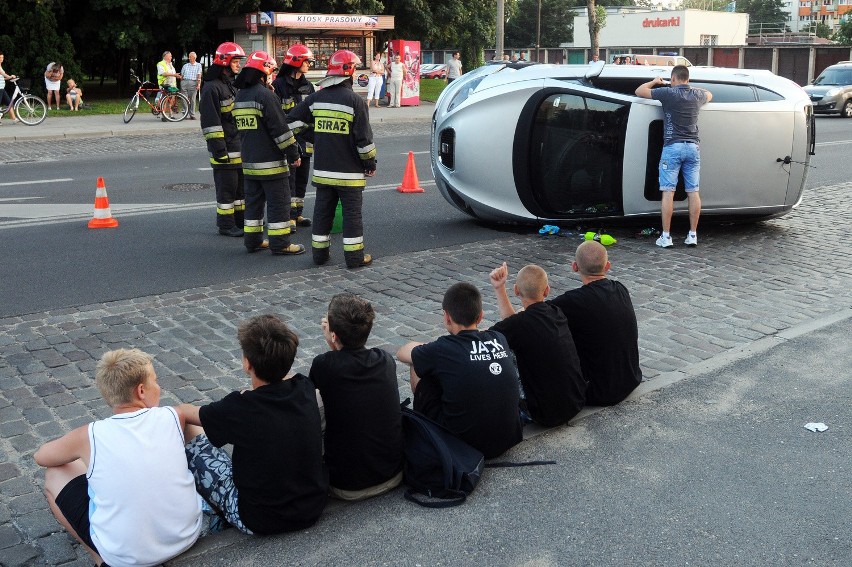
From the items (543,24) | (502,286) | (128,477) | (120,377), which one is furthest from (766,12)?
(128,477)

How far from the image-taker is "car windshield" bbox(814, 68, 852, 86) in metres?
31.3

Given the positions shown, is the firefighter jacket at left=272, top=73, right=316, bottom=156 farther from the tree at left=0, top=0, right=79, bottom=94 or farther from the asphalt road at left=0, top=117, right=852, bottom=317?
the tree at left=0, top=0, right=79, bottom=94

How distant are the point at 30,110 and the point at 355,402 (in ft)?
66.9

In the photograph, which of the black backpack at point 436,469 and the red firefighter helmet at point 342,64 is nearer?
the black backpack at point 436,469

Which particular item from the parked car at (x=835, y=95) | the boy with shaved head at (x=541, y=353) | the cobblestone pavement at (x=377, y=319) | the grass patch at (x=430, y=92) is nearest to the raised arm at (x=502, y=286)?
the boy with shaved head at (x=541, y=353)

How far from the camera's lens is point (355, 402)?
428cm

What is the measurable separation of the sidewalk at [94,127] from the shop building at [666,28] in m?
64.2

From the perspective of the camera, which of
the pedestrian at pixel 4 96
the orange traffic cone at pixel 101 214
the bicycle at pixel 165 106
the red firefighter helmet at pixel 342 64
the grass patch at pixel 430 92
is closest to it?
the red firefighter helmet at pixel 342 64

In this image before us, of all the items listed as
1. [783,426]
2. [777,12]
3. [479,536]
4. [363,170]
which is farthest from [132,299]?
[777,12]

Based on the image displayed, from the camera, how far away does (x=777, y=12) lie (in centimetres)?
14538

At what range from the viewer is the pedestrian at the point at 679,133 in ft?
31.0

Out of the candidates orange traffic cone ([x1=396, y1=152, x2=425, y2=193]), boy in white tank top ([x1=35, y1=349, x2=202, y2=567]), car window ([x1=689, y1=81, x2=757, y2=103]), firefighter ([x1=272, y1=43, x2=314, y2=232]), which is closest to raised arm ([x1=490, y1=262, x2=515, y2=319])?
boy in white tank top ([x1=35, y1=349, x2=202, y2=567])

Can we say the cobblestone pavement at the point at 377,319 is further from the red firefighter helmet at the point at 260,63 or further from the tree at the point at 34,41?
the tree at the point at 34,41

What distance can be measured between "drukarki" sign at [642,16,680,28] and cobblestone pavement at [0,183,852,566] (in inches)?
3074
